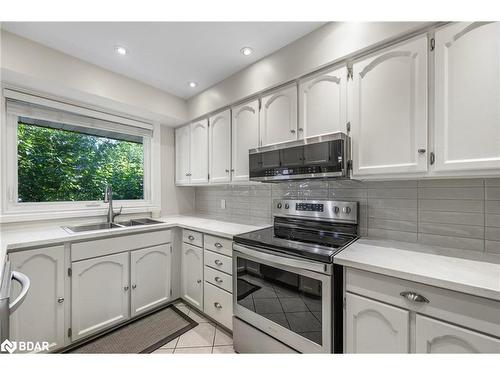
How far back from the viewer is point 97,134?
2.28 metres

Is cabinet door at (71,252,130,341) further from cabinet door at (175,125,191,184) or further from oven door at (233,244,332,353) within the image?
cabinet door at (175,125,191,184)

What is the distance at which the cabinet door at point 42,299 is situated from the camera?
4.50 ft

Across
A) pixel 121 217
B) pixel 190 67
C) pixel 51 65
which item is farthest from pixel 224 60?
pixel 121 217

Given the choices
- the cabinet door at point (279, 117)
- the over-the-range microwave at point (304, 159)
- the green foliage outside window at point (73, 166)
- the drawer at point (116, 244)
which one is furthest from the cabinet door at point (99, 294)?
the cabinet door at point (279, 117)

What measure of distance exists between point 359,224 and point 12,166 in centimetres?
283

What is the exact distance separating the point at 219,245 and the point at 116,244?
0.87 metres

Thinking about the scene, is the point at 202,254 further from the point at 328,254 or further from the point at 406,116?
the point at 406,116

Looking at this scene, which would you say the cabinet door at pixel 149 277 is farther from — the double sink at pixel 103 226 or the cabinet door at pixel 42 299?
the cabinet door at pixel 42 299

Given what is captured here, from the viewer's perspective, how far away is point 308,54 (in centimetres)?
151

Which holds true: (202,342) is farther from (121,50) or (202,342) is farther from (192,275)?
(121,50)

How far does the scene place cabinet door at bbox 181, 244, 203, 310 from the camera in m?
1.99

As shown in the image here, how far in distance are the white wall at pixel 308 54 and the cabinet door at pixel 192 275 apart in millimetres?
1486
